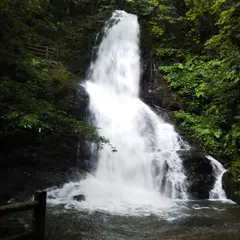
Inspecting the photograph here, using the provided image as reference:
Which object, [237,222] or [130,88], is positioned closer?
[237,222]

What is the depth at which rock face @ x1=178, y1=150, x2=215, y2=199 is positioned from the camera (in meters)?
9.32

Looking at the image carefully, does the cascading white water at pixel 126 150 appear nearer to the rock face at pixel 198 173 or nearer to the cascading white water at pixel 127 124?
the cascading white water at pixel 127 124

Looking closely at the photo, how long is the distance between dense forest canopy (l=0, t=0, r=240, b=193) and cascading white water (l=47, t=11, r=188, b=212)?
1.33 m

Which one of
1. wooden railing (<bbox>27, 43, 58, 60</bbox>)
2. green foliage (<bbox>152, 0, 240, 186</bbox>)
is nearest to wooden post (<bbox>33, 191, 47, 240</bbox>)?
green foliage (<bbox>152, 0, 240, 186</bbox>)

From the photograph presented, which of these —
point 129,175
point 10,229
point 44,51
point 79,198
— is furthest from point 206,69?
point 10,229

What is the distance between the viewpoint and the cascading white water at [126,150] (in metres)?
8.55

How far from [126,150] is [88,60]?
7908 mm

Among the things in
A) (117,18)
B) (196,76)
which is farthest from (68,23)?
(196,76)

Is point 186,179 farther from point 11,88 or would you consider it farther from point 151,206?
point 11,88

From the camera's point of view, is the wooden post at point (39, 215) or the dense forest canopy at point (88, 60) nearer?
the wooden post at point (39, 215)

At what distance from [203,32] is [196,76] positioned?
186 inches

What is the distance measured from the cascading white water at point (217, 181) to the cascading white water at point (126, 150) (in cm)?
102

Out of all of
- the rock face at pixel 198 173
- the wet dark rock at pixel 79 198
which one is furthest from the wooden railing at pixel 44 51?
the wet dark rock at pixel 79 198

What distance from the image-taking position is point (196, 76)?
53.0 feet
